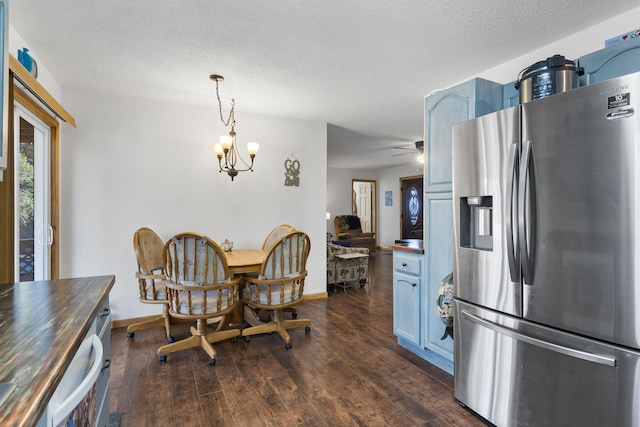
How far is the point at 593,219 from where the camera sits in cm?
142

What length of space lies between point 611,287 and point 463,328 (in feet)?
2.74

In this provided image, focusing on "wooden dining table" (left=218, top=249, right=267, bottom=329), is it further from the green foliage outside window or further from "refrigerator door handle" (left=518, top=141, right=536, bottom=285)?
"refrigerator door handle" (left=518, top=141, right=536, bottom=285)

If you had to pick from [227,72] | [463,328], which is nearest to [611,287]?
[463,328]

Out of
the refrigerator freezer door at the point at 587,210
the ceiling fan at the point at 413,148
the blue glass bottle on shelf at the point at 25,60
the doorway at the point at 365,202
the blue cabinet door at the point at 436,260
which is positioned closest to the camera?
the refrigerator freezer door at the point at 587,210

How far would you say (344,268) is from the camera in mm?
5090

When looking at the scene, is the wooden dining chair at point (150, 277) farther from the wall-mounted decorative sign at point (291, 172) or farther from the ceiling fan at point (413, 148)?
the ceiling fan at point (413, 148)

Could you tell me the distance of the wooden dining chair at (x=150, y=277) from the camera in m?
2.99

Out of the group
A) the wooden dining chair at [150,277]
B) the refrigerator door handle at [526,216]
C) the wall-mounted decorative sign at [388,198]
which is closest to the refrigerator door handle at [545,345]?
the refrigerator door handle at [526,216]

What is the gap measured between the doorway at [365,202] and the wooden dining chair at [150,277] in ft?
23.7

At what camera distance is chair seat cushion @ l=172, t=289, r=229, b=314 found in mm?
2598

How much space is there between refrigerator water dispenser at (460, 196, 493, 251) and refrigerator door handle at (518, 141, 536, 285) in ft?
0.86

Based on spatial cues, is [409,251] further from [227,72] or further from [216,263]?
[227,72]

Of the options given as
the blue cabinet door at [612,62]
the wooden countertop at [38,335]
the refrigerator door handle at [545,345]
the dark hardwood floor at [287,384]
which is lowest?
the dark hardwood floor at [287,384]

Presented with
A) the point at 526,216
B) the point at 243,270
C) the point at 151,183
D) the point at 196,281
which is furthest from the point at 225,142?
the point at 526,216
